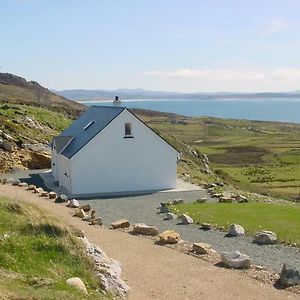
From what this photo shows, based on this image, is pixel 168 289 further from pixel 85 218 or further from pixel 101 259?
pixel 85 218

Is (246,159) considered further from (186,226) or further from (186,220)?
(186,226)

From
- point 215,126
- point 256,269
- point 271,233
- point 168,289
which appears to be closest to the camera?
point 168,289

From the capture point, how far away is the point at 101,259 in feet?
55.5

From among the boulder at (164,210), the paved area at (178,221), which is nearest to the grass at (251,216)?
the boulder at (164,210)

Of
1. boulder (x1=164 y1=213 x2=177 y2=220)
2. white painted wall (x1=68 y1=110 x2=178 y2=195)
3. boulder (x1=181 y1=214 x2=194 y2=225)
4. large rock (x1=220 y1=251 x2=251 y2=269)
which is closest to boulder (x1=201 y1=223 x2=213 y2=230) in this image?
boulder (x1=181 y1=214 x2=194 y2=225)

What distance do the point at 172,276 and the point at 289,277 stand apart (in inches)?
148

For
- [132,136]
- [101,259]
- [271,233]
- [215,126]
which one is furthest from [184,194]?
[215,126]

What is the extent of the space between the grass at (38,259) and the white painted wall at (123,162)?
1877 cm

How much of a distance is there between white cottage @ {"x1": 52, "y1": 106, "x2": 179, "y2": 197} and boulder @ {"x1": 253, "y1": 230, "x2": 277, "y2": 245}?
1659cm

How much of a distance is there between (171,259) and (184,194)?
1695 cm

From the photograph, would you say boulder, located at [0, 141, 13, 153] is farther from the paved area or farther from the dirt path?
the dirt path

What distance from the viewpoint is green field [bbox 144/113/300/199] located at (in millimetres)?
55312

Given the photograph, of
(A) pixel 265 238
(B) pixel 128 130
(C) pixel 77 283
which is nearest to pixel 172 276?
(C) pixel 77 283

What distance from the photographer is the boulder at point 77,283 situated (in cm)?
1305
